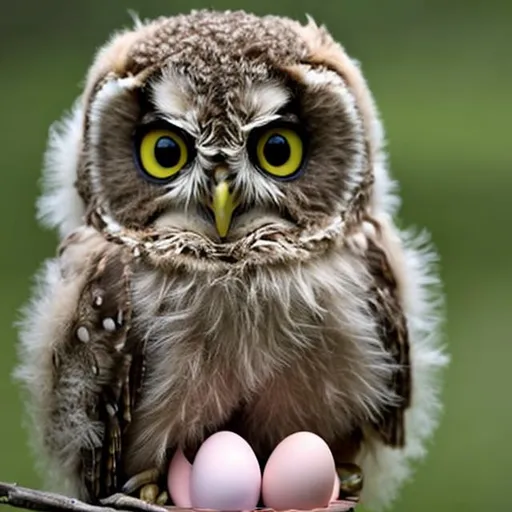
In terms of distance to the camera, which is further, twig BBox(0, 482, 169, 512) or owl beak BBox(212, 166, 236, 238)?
owl beak BBox(212, 166, 236, 238)

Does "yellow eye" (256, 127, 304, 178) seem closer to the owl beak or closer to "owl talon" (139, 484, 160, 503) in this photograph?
the owl beak

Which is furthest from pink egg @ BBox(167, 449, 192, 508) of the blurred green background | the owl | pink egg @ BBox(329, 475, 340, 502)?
the blurred green background

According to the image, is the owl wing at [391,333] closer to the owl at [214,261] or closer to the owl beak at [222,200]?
the owl at [214,261]

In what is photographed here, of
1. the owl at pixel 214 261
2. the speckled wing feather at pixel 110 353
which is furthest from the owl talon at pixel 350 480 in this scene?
the speckled wing feather at pixel 110 353

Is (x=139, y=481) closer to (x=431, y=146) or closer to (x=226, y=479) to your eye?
(x=226, y=479)

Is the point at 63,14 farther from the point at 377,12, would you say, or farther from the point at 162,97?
the point at 162,97

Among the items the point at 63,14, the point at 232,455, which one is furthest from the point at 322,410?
the point at 63,14
